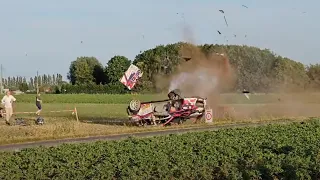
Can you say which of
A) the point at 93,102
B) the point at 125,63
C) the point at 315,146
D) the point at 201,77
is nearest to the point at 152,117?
the point at 201,77

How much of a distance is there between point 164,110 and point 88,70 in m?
133

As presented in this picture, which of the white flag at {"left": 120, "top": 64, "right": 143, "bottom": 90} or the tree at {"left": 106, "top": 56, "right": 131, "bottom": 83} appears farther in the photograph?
the tree at {"left": 106, "top": 56, "right": 131, "bottom": 83}

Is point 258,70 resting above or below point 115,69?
below

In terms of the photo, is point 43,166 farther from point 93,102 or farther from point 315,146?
point 93,102

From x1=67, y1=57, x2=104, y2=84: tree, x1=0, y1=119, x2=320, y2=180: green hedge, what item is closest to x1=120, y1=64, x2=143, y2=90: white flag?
x1=0, y1=119, x2=320, y2=180: green hedge

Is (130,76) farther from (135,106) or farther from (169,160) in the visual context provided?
(169,160)

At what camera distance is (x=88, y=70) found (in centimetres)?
16450

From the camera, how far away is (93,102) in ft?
313

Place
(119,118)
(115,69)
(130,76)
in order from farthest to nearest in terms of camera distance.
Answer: (115,69) < (119,118) < (130,76)

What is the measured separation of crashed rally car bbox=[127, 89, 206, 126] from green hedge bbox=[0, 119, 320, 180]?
15.1m

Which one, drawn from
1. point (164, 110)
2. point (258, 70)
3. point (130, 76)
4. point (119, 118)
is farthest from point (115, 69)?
point (164, 110)

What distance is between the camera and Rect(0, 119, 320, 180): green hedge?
1262 cm

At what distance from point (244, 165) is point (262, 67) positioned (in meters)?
37.3

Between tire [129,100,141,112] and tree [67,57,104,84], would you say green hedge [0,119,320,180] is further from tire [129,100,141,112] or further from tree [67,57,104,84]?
tree [67,57,104,84]
